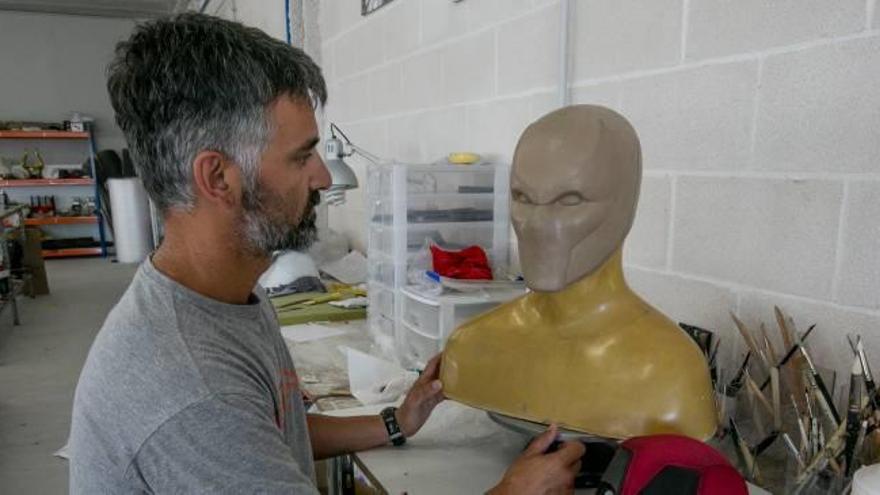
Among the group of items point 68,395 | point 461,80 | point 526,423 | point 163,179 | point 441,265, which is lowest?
point 68,395

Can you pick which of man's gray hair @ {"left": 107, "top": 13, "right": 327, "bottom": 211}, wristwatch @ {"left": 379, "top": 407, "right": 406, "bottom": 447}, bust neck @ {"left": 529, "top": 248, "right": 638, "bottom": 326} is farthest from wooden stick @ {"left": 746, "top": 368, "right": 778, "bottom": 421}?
man's gray hair @ {"left": 107, "top": 13, "right": 327, "bottom": 211}

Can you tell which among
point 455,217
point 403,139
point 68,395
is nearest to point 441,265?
point 455,217

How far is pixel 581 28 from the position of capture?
5.03 feet

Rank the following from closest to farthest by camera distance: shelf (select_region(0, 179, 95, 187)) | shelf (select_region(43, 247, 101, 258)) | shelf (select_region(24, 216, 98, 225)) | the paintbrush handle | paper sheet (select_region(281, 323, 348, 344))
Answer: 1. the paintbrush handle
2. paper sheet (select_region(281, 323, 348, 344))
3. shelf (select_region(0, 179, 95, 187))
4. shelf (select_region(24, 216, 98, 225))
5. shelf (select_region(43, 247, 101, 258))

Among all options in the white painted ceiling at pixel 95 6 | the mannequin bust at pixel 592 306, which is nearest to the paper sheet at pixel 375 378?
the mannequin bust at pixel 592 306

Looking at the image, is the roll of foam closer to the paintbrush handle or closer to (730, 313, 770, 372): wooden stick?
(730, 313, 770, 372): wooden stick

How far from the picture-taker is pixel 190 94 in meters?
0.86

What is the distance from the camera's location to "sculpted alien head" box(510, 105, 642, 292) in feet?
2.88

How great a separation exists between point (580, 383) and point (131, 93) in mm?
766

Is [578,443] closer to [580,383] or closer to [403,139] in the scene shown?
[580,383]

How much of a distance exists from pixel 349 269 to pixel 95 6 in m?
6.59

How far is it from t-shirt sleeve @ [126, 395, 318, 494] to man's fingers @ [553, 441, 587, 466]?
35 cm

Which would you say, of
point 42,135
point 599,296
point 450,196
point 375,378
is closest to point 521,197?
point 599,296

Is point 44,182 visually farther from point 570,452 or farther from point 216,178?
point 570,452
